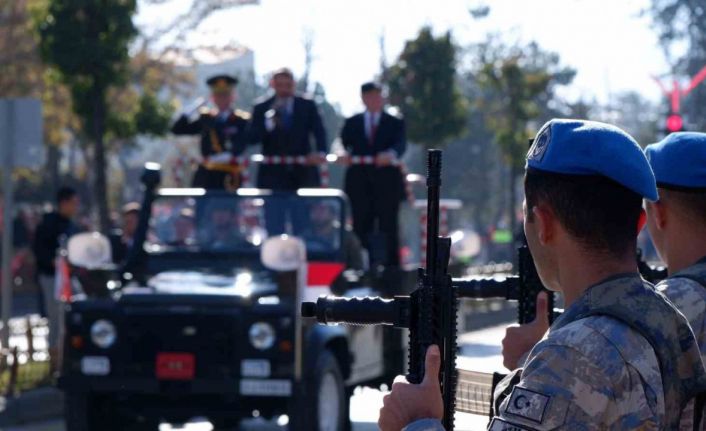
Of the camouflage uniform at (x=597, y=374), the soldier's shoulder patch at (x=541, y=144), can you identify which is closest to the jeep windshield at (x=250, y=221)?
the soldier's shoulder patch at (x=541, y=144)

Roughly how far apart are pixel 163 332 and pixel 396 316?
6.64 metres

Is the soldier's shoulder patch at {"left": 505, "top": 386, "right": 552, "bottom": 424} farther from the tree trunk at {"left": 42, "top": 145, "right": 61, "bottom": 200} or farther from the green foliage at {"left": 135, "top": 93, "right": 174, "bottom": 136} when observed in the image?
the tree trunk at {"left": 42, "top": 145, "right": 61, "bottom": 200}

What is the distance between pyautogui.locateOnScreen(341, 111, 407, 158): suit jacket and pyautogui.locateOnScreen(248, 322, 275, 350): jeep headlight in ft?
10.8

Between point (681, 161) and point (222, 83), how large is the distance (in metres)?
8.80

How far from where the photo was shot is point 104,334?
957cm

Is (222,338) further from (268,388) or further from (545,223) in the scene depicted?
(545,223)

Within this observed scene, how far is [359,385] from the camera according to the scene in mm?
10680

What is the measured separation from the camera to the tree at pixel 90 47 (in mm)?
16562

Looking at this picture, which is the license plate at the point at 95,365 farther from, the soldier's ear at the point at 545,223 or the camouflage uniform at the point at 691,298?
the soldier's ear at the point at 545,223

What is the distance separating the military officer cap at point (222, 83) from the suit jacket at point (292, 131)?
36cm

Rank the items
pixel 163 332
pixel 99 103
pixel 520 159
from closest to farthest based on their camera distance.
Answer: pixel 163 332 → pixel 99 103 → pixel 520 159

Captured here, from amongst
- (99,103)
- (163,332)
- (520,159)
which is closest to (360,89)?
(163,332)

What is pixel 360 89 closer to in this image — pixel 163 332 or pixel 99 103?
pixel 163 332

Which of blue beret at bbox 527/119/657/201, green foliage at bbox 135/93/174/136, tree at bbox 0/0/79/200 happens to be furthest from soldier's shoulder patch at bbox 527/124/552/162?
tree at bbox 0/0/79/200
